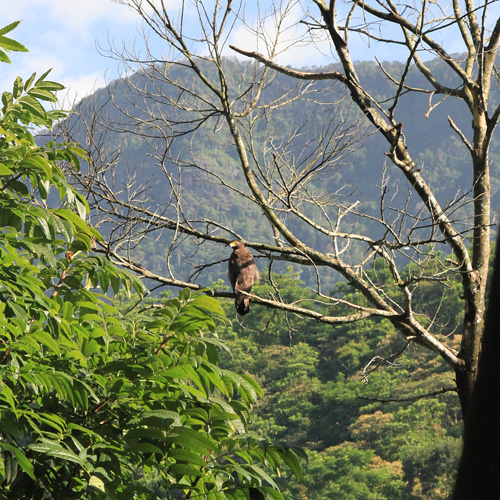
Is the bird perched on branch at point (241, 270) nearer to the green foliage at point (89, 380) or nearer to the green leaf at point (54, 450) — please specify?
the green foliage at point (89, 380)

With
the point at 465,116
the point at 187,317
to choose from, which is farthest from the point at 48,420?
the point at 465,116

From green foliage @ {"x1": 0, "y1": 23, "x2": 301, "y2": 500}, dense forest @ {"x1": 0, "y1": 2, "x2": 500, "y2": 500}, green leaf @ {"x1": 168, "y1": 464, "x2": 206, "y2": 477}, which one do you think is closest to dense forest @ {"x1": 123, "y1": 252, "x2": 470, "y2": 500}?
dense forest @ {"x1": 0, "y1": 2, "x2": 500, "y2": 500}

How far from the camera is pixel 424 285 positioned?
28.7 metres

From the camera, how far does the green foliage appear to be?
1.68m

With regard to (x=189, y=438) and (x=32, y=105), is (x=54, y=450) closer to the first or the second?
(x=189, y=438)

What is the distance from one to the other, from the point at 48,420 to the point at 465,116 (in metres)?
81.9

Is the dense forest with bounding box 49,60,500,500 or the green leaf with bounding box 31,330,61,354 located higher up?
the green leaf with bounding box 31,330,61,354

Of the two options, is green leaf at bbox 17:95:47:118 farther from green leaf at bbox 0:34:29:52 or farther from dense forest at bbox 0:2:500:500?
green leaf at bbox 0:34:29:52

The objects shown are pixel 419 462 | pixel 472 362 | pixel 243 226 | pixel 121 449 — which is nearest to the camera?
pixel 121 449

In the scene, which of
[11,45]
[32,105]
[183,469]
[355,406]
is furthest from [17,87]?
[355,406]

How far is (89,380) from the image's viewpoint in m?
1.97

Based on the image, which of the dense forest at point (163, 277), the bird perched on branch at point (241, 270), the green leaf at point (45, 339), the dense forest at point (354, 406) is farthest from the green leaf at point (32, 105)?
the dense forest at point (354, 406)

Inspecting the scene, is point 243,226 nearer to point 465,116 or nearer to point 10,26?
point 465,116

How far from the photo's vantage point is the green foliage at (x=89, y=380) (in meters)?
1.68
